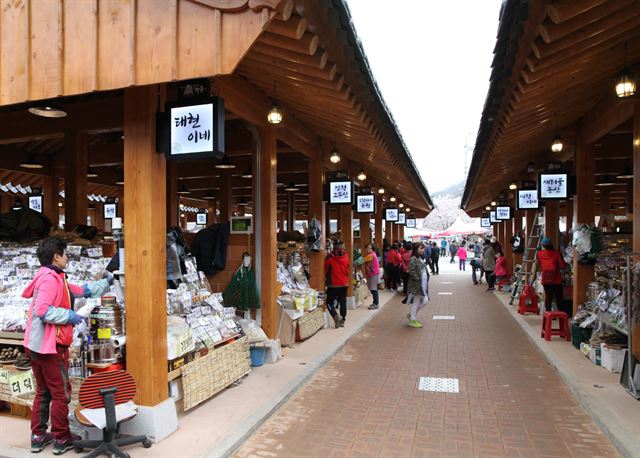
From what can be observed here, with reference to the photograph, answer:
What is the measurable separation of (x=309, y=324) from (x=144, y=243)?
5.02 metres

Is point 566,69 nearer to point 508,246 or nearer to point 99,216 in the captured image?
point 508,246

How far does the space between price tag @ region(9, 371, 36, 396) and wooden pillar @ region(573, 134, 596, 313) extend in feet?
28.3

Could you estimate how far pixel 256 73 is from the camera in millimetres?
5766

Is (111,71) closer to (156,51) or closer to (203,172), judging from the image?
(156,51)

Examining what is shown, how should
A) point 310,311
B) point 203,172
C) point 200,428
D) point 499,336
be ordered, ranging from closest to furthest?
1. point 200,428
2. point 310,311
3. point 499,336
4. point 203,172

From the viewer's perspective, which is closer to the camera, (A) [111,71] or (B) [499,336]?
(A) [111,71]

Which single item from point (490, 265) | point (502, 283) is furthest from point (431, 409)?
point (490, 265)

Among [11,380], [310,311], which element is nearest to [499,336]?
[310,311]

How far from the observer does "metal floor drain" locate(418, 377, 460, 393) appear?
6191 mm

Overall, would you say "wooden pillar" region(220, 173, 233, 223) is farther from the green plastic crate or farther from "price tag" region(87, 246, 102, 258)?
the green plastic crate

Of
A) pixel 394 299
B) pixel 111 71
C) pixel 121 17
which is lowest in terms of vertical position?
pixel 394 299

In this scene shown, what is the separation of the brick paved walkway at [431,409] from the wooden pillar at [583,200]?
141cm

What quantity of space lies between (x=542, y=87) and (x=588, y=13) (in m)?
→ 1.62

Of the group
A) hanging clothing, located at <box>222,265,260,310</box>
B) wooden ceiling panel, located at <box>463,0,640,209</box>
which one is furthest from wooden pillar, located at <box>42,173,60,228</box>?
wooden ceiling panel, located at <box>463,0,640,209</box>
